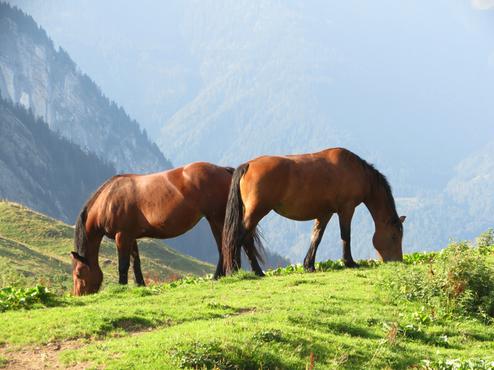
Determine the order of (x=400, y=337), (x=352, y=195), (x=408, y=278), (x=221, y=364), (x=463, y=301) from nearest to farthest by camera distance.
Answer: (x=221, y=364)
(x=400, y=337)
(x=463, y=301)
(x=408, y=278)
(x=352, y=195)

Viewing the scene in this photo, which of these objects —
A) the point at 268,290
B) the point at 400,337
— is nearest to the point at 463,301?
the point at 400,337

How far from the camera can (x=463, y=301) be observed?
14508 millimetres

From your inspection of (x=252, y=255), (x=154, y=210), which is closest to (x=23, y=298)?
(x=154, y=210)

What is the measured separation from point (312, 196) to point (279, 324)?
7.63 metres

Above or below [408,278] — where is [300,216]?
above

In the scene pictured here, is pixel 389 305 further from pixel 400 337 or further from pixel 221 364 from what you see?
pixel 221 364

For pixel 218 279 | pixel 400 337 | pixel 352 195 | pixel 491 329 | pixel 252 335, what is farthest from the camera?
pixel 352 195

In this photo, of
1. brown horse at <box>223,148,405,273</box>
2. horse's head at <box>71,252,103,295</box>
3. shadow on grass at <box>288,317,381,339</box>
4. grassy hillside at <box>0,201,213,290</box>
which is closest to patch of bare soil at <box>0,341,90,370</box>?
shadow on grass at <box>288,317,381,339</box>

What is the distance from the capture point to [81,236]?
1927 cm

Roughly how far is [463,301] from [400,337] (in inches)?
105

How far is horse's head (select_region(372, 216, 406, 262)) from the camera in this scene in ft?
65.4

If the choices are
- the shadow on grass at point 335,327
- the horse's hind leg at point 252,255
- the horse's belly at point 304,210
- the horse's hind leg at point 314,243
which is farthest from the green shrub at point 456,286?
the horse's hind leg at point 252,255

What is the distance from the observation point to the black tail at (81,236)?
19.2 meters

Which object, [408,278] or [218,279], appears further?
[218,279]
